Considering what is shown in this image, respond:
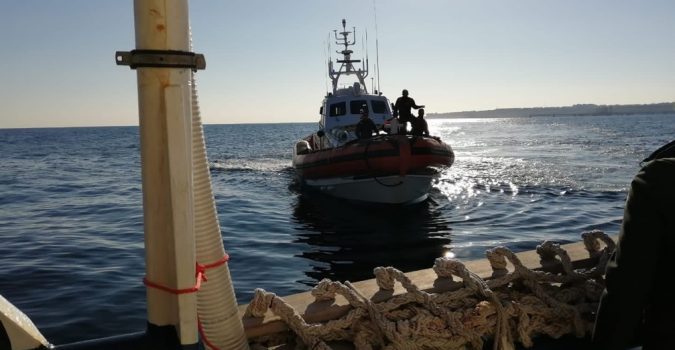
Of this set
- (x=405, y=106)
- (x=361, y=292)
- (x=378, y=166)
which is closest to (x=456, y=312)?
(x=361, y=292)

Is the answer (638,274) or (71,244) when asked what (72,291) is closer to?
(71,244)

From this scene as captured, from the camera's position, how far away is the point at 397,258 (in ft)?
28.7

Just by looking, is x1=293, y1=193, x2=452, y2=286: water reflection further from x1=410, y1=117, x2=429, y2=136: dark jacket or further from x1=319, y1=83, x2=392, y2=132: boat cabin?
x1=319, y1=83, x2=392, y2=132: boat cabin

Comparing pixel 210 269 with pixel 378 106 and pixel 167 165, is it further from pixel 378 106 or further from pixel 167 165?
pixel 378 106

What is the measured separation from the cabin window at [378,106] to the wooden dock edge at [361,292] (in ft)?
47.6

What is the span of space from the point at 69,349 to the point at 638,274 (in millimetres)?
1799

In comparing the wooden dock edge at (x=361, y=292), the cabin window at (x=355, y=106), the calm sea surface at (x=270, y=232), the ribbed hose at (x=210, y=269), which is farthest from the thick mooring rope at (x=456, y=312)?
the cabin window at (x=355, y=106)

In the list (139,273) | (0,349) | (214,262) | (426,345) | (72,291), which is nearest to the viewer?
(0,349)

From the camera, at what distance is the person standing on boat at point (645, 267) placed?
1.57m

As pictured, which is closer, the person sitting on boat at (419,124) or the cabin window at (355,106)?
the person sitting on boat at (419,124)

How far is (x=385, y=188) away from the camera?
12.7 m

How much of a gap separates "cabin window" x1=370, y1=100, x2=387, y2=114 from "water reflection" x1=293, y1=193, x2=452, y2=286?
4183 millimetres

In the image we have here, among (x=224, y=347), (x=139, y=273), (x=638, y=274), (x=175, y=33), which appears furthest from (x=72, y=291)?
(x=638, y=274)

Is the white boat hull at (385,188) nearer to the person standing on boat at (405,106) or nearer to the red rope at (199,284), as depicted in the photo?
the person standing on boat at (405,106)
